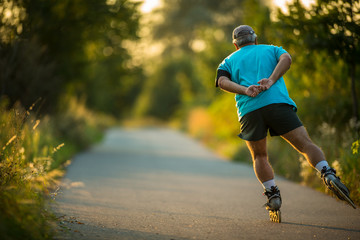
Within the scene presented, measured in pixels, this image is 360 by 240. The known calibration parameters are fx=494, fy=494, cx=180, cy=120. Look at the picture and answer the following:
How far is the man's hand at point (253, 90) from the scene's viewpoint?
4895 millimetres

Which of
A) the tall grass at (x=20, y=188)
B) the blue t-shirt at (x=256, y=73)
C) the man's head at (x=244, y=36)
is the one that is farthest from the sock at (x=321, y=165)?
the tall grass at (x=20, y=188)

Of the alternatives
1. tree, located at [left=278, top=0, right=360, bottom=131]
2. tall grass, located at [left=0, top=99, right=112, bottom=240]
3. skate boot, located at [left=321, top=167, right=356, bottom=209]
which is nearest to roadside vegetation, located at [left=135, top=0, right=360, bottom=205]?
tree, located at [left=278, top=0, right=360, bottom=131]

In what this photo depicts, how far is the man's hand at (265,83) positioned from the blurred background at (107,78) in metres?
1.72

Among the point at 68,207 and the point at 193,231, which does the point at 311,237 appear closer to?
the point at 193,231

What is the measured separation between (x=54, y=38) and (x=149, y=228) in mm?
10111

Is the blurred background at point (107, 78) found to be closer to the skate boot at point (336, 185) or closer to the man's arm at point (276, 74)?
the skate boot at point (336, 185)

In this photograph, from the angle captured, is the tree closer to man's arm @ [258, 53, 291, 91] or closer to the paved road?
the paved road

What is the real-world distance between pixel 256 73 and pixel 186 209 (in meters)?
2.01

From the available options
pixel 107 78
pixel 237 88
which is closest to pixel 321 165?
pixel 237 88

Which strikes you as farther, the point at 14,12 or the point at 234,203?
the point at 14,12

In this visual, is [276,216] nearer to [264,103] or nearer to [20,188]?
[264,103]

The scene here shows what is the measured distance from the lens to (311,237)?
4535 millimetres

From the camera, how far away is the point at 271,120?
4965mm

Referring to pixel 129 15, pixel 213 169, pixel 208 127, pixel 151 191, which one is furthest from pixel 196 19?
pixel 151 191
